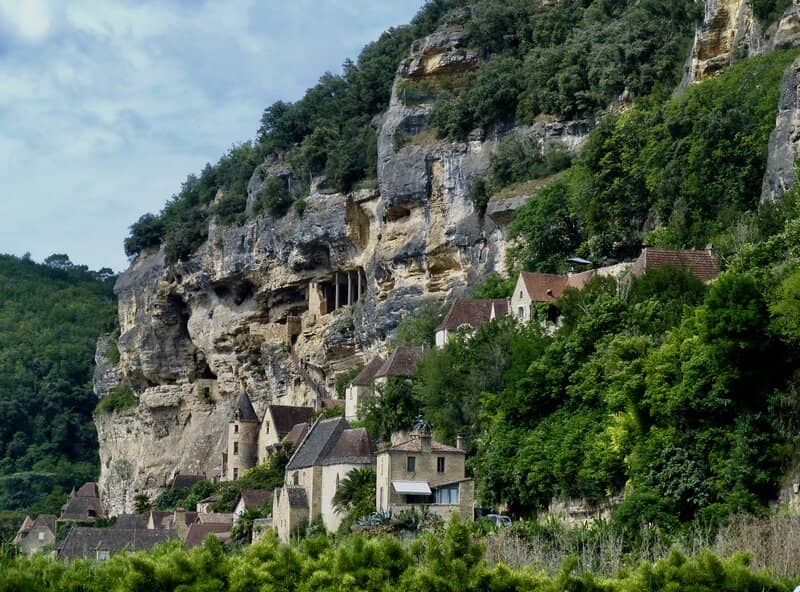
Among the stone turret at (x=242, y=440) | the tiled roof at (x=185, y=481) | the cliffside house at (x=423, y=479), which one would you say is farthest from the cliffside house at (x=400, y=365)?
the tiled roof at (x=185, y=481)

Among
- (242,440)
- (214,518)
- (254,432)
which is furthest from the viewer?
(254,432)

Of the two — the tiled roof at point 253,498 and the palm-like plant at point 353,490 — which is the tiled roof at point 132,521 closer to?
the tiled roof at point 253,498

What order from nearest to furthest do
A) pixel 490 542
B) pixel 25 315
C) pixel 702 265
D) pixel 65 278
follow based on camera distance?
1. pixel 490 542
2. pixel 702 265
3. pixel 25 315
4. pixel 65 278

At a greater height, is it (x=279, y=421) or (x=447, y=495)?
(x=279, y=421)

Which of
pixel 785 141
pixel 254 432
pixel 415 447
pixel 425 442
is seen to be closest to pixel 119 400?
pixel 254 432

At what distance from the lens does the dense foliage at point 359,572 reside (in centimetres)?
3112

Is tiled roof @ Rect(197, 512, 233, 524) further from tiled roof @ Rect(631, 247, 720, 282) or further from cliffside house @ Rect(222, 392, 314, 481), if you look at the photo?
tiled roof @ Rect(631, 247, 720, 282)

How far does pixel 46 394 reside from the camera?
116625 millimetres

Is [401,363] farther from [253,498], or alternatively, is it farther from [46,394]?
[46,394]

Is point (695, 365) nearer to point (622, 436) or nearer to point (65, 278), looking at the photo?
point (622, 436)

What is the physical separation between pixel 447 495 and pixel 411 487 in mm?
1341

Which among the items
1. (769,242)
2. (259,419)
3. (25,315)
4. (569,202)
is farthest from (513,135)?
(25,315)

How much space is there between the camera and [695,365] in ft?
136

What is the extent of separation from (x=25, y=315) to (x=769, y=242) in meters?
95.2
